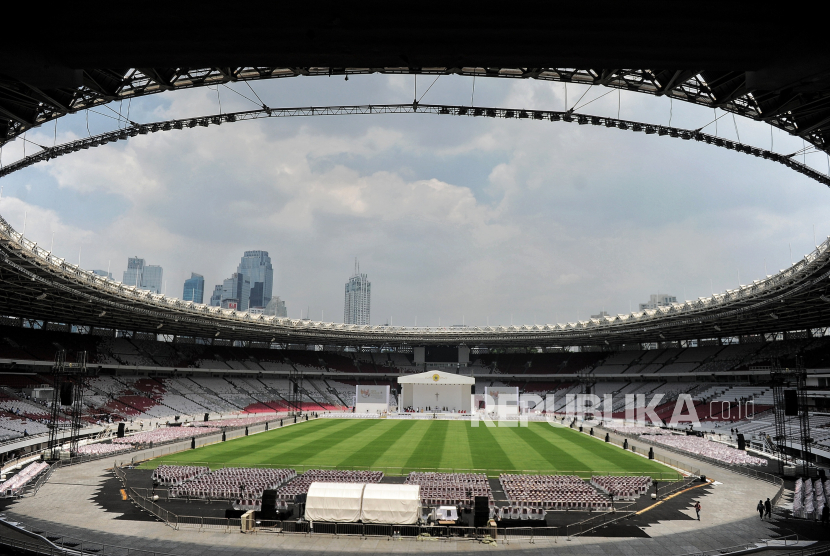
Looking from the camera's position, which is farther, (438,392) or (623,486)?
(438,392)

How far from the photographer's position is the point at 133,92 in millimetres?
15641

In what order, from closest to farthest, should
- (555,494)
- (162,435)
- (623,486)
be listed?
1. (555,494)
2. (623,486)
3. (162,435)

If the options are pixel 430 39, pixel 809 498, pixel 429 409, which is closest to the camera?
pixel 430 39

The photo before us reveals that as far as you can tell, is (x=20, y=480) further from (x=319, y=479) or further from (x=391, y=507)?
(x=391, y=507)

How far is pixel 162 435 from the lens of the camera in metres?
46.8

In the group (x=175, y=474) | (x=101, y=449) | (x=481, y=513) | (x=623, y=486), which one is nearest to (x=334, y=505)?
(x=481, y=513)

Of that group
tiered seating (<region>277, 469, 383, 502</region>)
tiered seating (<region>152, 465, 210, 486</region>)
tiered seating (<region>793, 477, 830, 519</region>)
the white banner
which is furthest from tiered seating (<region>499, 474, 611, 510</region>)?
the white banner

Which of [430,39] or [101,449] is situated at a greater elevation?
[430,39]

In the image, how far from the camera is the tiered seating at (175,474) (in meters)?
29.1

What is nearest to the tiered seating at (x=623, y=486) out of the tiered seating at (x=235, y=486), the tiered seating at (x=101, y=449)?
the tiered seating at (x=235, y=486)

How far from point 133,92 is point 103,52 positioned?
5.52m

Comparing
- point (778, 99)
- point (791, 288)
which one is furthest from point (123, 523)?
point (791, 288)

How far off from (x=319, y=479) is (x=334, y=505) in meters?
7.24

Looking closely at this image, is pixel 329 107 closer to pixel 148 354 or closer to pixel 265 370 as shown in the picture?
pixel 148 354
